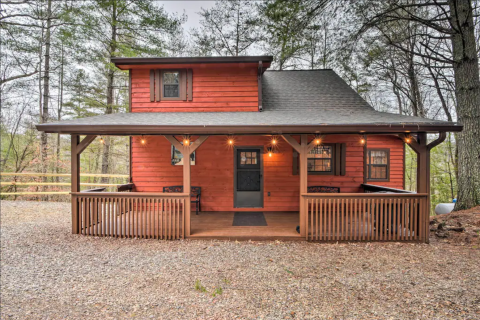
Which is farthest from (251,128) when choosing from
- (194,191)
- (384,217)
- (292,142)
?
(384,217)

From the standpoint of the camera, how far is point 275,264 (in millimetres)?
3781

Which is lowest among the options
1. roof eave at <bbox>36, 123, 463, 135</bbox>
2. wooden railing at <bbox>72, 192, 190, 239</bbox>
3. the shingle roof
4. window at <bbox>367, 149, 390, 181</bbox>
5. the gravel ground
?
the gravel ground

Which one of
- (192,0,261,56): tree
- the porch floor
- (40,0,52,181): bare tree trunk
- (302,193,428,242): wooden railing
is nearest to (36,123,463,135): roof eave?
(302,193,428,242): wooden railing

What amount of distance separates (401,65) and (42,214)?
16.4 m

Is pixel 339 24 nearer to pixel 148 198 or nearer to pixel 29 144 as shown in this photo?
pixel 148 198

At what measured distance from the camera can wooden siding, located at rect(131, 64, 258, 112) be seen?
7.05 m

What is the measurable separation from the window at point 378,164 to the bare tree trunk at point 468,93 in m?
3.18

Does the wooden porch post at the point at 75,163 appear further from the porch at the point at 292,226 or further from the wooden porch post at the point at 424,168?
the wooden porch post at the point at 424,168

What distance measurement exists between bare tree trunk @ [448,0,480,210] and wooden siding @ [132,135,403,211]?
2.51 meters

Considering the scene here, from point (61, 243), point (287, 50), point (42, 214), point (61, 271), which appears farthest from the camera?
point (287, 50)

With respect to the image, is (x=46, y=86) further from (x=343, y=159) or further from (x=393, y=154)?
(x=393, y=154)

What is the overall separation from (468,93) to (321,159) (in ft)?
13.2

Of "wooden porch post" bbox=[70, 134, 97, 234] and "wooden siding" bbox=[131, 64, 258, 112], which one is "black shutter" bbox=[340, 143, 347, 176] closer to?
"wooden siding" bbox=[131, 64, 258, 112]

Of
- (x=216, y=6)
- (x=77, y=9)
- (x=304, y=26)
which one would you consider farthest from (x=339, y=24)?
(x=77, y=9)
